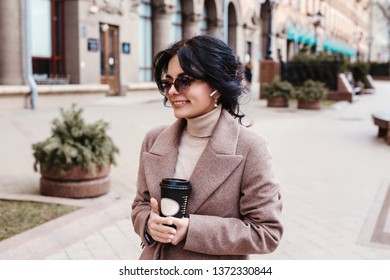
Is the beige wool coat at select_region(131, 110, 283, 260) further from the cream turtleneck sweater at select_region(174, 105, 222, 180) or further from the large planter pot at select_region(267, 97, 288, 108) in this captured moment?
the large planter pot at select_region(267, 97, 288, 108)

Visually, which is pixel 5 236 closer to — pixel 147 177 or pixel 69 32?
pixel 147 177

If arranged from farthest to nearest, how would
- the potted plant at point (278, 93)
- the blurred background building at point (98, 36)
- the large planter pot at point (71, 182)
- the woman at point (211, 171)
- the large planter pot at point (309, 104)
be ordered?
the potted plant at point (278, 93), the large planter pot at point (309, 104), the blurred background building at point (98, 36), the large planter pot at point (71, 182), the woman at point (211, 171)

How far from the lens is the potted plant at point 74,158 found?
5.96 metres

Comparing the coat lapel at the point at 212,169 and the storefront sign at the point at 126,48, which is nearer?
the coat lapel at the point at 212,169

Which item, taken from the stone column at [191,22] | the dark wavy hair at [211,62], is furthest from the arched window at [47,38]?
the dark wavy hair at [211,62]

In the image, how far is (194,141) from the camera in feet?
6.83

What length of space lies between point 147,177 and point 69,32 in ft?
58.2

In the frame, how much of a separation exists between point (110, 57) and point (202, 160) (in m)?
20.6

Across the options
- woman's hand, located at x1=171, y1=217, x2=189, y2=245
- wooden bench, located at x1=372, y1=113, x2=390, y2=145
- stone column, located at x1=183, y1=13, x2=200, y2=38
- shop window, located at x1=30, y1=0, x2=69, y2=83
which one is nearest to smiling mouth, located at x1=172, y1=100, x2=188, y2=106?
woman's hand, located at x1=171, y1=217, x2=189, y2=245

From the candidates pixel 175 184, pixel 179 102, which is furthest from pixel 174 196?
pixel 179 102

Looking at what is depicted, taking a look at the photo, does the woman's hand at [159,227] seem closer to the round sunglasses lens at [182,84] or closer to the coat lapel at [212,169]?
the coat lapel at [212,169]

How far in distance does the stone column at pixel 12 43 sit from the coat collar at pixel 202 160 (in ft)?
50.3

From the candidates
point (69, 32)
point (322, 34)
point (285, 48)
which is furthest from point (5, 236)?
point (322, 34)

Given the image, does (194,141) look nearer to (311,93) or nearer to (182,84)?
(182,84)
